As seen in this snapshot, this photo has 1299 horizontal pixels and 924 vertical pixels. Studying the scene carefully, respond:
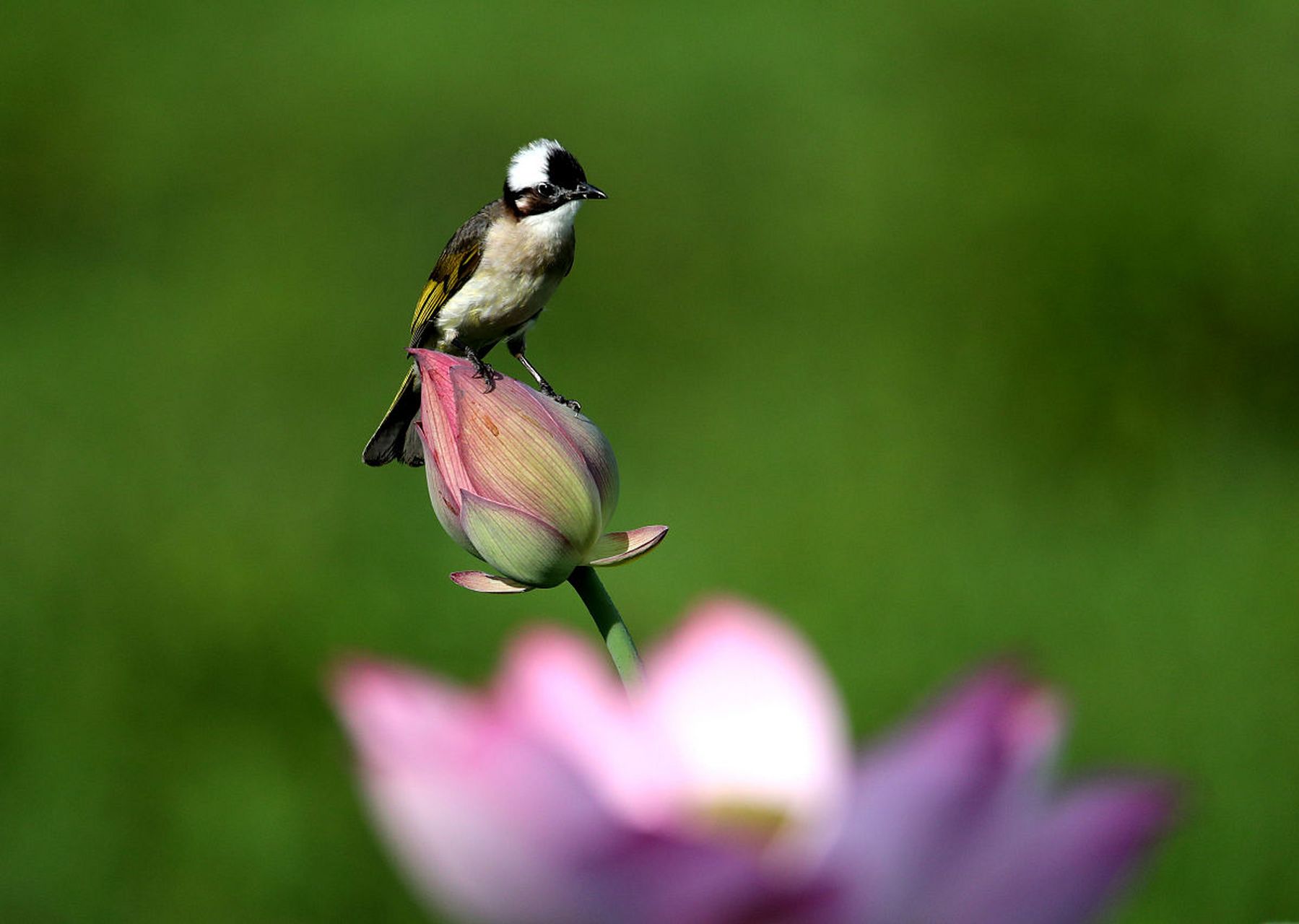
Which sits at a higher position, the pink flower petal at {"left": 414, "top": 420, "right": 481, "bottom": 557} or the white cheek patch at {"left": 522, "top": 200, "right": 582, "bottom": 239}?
the white cheek patch at {"left": 522, "top": 200, "right": 582, "bottom": 239}

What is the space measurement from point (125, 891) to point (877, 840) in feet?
7.73

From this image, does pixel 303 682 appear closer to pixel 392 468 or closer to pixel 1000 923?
pixel 392 468

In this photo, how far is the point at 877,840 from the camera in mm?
235

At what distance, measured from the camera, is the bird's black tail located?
0.76m

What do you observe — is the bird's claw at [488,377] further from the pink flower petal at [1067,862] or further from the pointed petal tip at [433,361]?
the pink flower petal at [1067,862]

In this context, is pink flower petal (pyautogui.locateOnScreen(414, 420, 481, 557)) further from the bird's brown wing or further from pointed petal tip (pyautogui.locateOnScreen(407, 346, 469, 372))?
the bird's brown wing

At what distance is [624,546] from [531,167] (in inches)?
15.2

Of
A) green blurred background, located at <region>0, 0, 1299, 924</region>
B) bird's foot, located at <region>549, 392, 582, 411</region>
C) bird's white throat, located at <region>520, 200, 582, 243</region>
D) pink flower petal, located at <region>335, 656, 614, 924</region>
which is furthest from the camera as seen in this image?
green blurred background, located at <region>0, 0, 1299, 924</region>

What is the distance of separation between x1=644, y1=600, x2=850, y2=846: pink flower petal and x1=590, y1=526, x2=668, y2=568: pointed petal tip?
8.7 inches

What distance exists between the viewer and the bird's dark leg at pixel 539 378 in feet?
1.88

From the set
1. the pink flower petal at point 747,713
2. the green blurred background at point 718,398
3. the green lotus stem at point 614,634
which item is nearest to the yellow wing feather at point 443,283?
the green lotus stem at point 614,634

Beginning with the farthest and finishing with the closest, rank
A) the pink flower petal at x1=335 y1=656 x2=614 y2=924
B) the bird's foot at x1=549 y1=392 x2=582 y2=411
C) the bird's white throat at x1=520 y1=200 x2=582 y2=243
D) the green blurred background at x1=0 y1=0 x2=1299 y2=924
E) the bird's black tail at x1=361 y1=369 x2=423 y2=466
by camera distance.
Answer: the green blurred background at x1=0 y1=0 x2=1299 y2=924, the bird's white throat at x1=520 y1=200 x2=582 y2=243, the bird's black tail at x1=361 y1=369 x2=423 y2=466, the bird's foot at x1=549 y1=392 x2=582 y2=411, the pink flower petal at x1=335 y1=656 x2=614 y2=924

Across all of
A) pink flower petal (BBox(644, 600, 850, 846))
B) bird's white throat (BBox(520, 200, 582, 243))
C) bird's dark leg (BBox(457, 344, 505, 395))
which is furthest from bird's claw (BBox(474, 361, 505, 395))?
bird's white throat (BBox(520, 200, 582, 243))

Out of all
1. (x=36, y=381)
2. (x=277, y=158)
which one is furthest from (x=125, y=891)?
(x=277, y=158)
